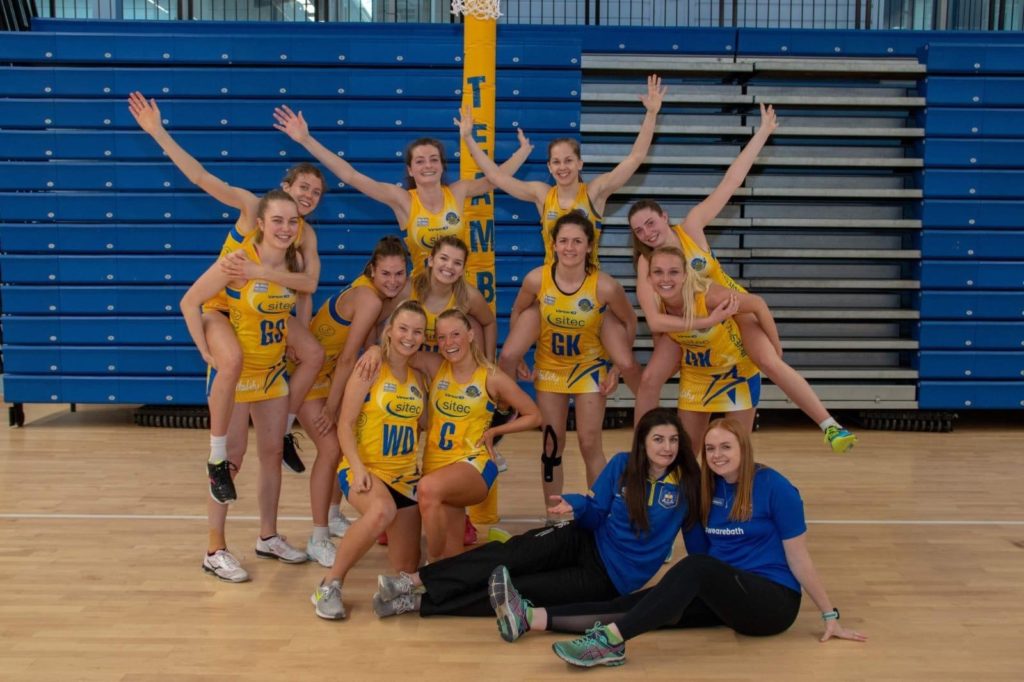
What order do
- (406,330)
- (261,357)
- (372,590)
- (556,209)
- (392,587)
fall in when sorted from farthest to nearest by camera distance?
1. (556,209)
2. (261,357)
3. (372,590)
4. (406,330)
5. (392,587)

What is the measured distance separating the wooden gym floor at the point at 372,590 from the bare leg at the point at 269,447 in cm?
25

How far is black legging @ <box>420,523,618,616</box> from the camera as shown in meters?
3.45

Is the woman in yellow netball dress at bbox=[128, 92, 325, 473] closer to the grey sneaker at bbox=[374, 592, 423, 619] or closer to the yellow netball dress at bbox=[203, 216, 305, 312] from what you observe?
the yellow netball dress at bbox=[203, 216, 305, 312]

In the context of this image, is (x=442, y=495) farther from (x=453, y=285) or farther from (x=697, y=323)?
(x=697, y=323)

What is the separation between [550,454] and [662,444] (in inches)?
46.1

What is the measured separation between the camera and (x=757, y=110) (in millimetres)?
7051

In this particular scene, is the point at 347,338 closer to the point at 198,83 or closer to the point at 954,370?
the point at 198,83

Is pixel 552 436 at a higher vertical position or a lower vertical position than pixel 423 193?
lower

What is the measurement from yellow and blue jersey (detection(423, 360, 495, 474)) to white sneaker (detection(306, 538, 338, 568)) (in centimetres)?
60

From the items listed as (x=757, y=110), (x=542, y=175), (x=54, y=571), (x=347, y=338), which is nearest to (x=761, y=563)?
(x=347, y=338)

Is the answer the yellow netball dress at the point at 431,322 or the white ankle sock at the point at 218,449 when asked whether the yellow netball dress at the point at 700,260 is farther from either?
the white ankle sock at the point at 218,449

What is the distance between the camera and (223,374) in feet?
12.7

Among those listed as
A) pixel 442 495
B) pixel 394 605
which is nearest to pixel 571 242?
pixel 442 495

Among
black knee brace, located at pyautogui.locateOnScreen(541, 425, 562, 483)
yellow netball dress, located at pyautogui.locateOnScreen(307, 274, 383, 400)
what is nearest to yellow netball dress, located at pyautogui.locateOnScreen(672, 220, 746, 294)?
black knee brace, located at pyautogui.locateOnScreen(541, 425, 562, 483)
